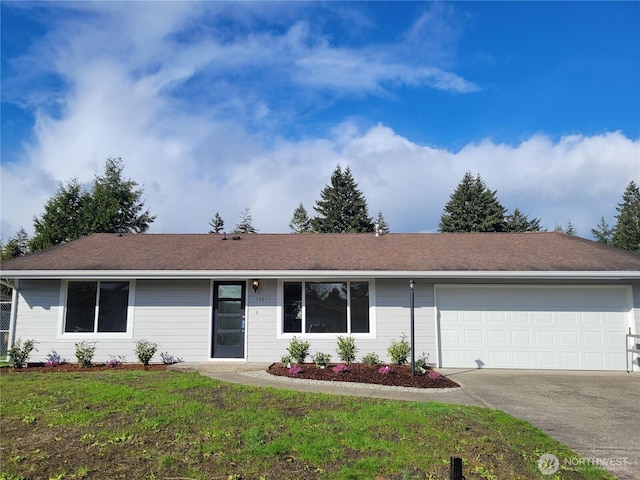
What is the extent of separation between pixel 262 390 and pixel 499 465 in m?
4.14

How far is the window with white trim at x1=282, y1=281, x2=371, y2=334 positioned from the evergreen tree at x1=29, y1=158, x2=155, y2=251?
69.3 ft

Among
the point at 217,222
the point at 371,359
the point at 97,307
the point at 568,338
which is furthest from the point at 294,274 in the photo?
the point at 217,222

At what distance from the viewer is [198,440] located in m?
4.48

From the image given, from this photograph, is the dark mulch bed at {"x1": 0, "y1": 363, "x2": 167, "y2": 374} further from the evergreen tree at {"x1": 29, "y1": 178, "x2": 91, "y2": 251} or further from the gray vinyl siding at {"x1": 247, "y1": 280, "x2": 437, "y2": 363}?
the evergreen tree at {"x1": 29, "y1": 178, "x2": 91, "y2": 251}

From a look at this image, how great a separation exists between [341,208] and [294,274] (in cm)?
2736

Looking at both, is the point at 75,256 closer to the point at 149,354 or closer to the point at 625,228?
the point at 149,354

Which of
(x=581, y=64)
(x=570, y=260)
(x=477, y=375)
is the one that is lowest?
(x=477, y=375)

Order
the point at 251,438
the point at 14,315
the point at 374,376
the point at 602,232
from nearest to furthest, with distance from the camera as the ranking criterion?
the point at 251,438, the point at 374,376, the point at 14,315, the point at 602,232

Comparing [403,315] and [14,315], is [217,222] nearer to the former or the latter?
[14,315]

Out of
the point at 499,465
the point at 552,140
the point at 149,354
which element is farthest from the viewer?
the point at 552,140

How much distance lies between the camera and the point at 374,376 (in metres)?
8.71

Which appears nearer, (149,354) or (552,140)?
(149,354)

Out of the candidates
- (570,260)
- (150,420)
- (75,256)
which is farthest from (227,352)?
(570,260)

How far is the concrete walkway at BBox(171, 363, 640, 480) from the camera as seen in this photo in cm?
476
